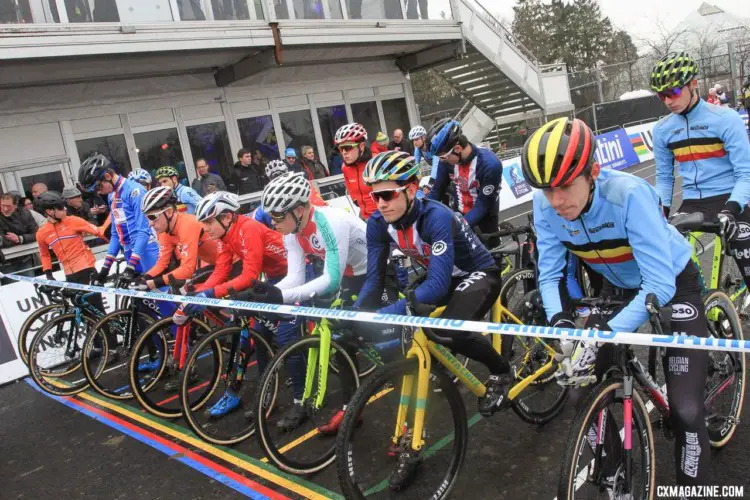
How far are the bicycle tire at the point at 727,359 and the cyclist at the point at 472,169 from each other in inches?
92.3

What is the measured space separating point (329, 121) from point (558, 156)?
1632cm

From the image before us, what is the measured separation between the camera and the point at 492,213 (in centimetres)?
559

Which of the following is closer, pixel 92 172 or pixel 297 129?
pixel 92 172

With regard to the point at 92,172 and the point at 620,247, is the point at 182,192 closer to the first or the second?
the point at 92,172

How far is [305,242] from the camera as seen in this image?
4.64 metres

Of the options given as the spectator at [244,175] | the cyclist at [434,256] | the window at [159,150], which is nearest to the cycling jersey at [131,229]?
the cyclist at [434,256]

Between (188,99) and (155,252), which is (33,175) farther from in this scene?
(155,252)

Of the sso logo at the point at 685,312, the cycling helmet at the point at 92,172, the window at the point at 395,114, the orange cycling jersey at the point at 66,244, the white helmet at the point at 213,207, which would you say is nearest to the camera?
the sso logo at the point at 685,312

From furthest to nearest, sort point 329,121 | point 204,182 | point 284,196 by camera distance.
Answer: point 329,121, point 204,182, point 284,196

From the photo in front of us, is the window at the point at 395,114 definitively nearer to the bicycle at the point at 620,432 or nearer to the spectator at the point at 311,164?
the spectator at the point at 311,164

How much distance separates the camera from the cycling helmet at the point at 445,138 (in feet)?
17.5

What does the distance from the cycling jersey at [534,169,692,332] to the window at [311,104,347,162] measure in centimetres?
→ 1549

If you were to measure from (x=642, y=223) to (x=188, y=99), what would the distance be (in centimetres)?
1437
